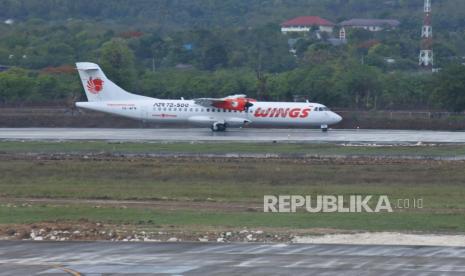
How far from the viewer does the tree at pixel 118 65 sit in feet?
300

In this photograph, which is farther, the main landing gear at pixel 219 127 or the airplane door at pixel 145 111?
the main landing gear at pixel 219 127

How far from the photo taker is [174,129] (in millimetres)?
69875

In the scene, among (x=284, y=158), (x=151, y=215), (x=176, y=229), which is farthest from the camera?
(x=284, y=158)

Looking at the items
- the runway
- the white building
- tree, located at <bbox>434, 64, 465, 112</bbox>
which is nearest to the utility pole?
tree, located at <bbox>434, 64, 465, 112</bbox>

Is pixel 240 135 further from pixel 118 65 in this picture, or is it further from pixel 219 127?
pixel 118 65

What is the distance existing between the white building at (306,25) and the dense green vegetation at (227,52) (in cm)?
486

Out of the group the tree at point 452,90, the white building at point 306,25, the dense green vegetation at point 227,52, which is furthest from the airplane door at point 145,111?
the white building at point 306,25

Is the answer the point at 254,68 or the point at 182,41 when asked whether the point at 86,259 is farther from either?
the point at 182,41

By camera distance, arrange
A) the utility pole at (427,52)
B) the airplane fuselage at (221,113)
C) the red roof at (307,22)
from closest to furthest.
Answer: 1. the airplane fuselage at (221,113)
2. the utility pole at (427,52)
3. the red roof at (307,22)

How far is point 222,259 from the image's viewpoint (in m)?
24.2

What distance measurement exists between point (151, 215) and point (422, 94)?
57.9m

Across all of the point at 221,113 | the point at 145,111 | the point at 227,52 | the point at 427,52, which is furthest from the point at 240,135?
the point at 227,52

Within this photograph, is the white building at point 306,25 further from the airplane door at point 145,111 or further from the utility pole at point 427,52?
the airplane door at point 145,111

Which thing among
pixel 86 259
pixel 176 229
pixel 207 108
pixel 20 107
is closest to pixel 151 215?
pixel 176 229
